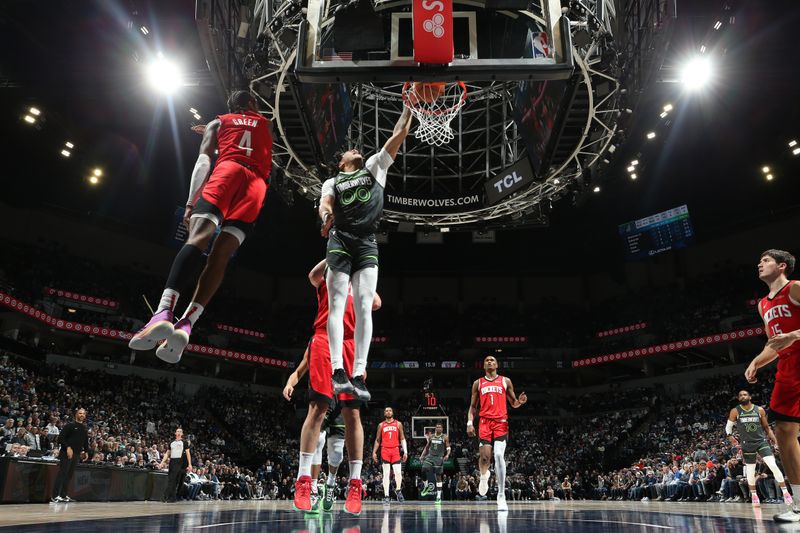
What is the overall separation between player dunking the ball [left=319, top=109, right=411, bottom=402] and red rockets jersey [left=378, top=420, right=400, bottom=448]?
342 inches

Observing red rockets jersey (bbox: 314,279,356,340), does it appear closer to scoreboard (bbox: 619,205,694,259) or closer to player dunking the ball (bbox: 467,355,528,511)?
player dunking the ball (bbox: 467,355,528,511)

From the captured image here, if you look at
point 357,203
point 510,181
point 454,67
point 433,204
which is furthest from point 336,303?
point 433,204

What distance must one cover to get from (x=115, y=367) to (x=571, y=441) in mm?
24455

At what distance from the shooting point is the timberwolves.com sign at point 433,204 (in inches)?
663

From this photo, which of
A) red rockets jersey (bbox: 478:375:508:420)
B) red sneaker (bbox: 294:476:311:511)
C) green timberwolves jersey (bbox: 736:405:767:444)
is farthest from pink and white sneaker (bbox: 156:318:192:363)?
green timberwolves jersey (bbox: 736:405:767:444)

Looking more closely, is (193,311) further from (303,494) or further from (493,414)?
(493,414)

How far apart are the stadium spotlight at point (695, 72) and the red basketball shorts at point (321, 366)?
41.6ft

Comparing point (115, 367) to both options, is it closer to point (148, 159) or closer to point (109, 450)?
point (148, 159)

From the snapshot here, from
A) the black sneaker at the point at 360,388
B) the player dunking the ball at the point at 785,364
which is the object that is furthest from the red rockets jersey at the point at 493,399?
the black sneaker at the point at 360,388

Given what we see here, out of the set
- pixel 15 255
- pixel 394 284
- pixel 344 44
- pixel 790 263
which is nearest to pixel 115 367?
pixel 15 255

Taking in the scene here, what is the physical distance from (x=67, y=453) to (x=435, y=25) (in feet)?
31.7

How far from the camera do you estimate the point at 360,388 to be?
161 inches

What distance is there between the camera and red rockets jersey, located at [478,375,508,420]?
9.48 meters

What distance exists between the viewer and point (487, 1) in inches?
324
